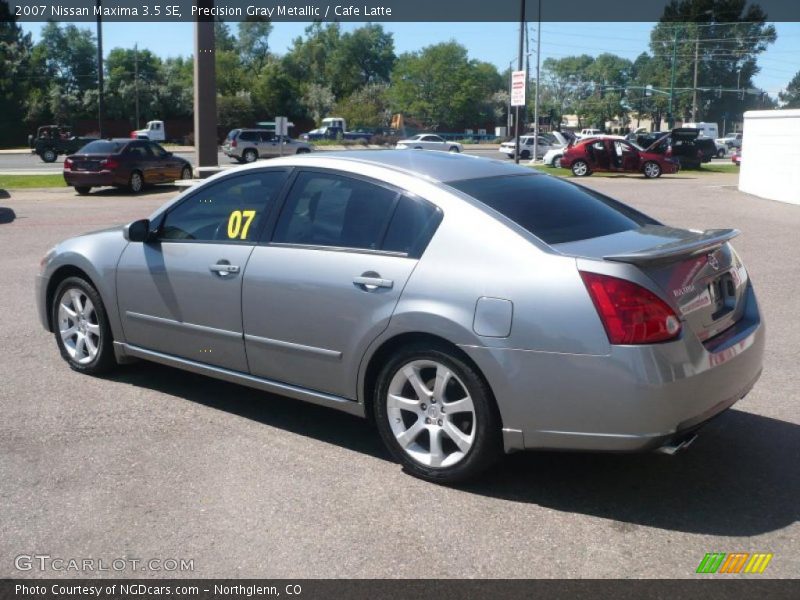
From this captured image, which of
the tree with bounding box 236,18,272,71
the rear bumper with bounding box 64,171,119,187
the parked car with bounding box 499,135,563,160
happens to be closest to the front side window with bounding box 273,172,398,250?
the rear bumper with bounding box 64,171,119,187

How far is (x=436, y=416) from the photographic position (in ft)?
14.4

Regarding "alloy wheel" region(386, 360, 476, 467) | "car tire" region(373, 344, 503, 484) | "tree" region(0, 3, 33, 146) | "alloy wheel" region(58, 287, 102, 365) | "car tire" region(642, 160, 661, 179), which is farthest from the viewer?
"tree" region(0, 3, 33, 146)

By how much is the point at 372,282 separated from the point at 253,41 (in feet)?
442

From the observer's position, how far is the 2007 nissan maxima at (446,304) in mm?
3949

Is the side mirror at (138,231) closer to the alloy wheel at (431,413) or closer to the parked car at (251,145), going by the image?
the alloy wheel at (431,413)

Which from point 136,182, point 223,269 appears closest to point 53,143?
point 136,182

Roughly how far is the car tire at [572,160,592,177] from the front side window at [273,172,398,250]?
1146 inches

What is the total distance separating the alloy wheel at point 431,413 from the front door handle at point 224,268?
1275 mm

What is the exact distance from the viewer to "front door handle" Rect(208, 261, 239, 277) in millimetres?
5189

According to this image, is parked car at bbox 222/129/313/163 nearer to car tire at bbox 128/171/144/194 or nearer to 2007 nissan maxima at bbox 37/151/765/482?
car tire at bbox 128/171/144/194

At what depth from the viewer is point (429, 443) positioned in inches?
176

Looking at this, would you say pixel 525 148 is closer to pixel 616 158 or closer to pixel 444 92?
pixel 616 158

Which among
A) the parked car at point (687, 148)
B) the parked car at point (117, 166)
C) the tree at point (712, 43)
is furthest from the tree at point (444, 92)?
the parked car at point (117, 166)

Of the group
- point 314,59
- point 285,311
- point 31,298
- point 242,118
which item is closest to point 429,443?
point 285,311
